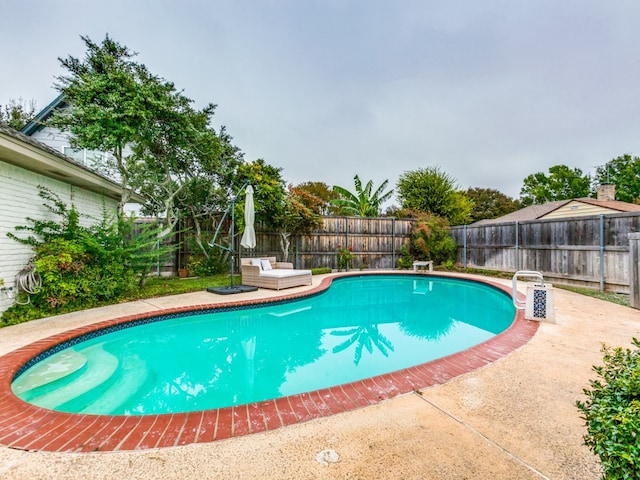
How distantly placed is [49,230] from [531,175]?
141ft

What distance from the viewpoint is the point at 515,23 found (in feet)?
25.2

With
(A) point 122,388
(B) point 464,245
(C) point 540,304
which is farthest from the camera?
(B) point 464,245

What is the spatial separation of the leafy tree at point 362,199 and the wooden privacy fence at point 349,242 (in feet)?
8.93

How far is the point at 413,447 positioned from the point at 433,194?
665 inches

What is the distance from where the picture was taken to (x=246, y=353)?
420 centimetres

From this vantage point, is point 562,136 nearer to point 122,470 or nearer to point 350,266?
point 350,266

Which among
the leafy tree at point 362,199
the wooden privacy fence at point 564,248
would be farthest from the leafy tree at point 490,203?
the wooden privacy fence at point 564,248

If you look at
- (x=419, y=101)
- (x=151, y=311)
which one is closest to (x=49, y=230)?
(x=151, y=311)

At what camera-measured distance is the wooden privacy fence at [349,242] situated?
12094 mm

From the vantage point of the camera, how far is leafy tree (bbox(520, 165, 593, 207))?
30406mm

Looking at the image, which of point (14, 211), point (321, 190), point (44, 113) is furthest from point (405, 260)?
point (321, 190)

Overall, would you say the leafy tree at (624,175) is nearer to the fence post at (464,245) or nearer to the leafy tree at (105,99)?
the fence post at (464,245)

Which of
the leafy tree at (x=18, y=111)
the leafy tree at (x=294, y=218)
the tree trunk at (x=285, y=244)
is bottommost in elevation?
the tree trunk at (x=285, y=244)

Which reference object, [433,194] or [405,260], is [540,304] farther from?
[433,194]
